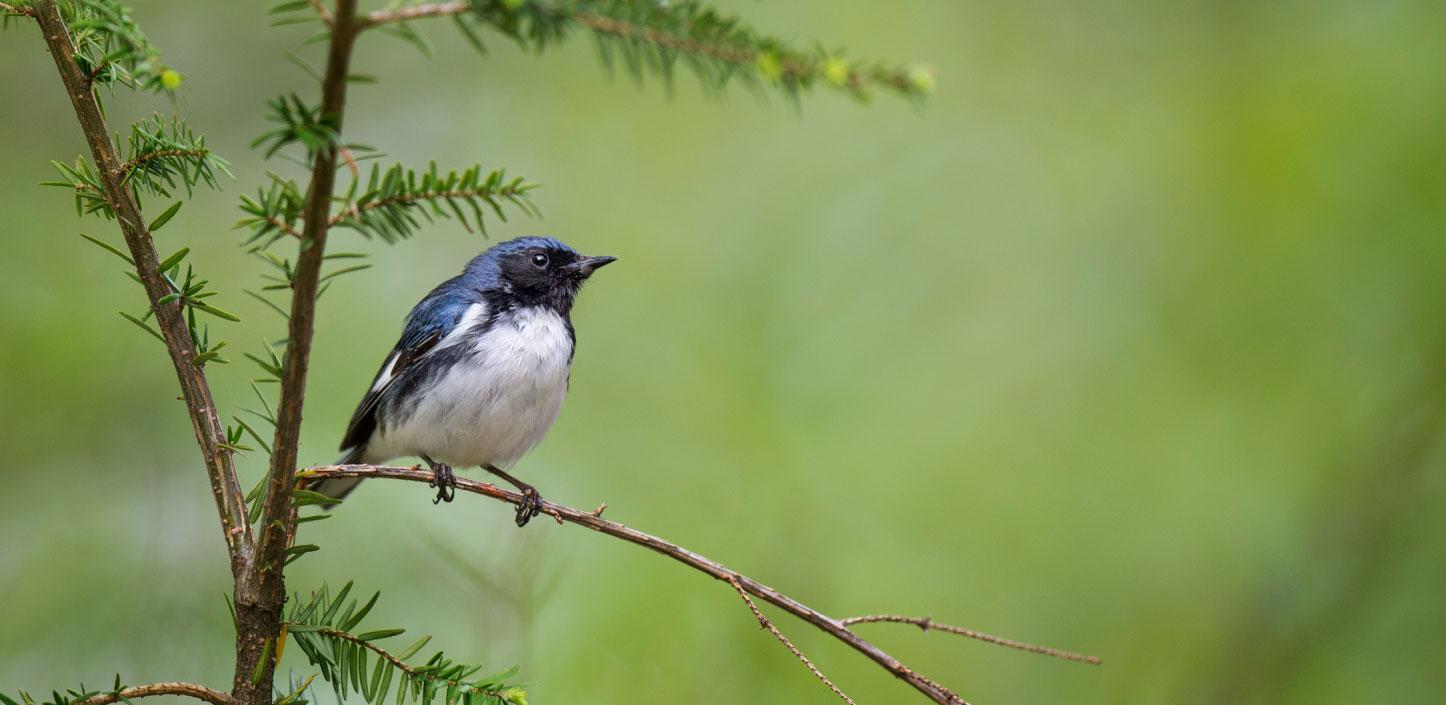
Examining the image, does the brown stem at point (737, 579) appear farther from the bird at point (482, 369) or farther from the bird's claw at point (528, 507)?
the bird at point (482, 369)

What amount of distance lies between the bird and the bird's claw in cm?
27

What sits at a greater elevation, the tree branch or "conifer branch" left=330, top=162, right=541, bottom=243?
the tree branch

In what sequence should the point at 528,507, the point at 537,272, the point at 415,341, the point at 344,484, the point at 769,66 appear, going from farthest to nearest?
1. the point at 537,272
2. the point at 415,341
3. the point at 344,484
4. the point at 528,507
5. the point at 769,66

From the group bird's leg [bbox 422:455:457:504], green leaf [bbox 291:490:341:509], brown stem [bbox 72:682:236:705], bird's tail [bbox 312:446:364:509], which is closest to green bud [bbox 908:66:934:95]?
bird's leg [bbox 422:455:457:504]

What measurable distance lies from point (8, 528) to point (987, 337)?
486cm

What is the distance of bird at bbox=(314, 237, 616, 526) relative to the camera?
13.0 feet

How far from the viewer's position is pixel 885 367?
19.7ft

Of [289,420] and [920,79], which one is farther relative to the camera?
[289,420]

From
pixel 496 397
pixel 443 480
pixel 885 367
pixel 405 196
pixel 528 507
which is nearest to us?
pixel 405 196

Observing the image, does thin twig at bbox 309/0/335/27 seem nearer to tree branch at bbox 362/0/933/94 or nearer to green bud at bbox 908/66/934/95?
tree branch at bbox 362/0/933/94

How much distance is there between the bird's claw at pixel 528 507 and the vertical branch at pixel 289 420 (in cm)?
43

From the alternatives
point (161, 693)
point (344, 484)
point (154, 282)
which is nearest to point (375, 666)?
point (161, 693)

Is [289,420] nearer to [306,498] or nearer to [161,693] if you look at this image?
[306,498]

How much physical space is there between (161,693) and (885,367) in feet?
15.8
